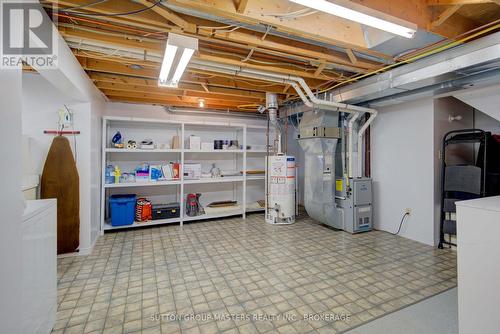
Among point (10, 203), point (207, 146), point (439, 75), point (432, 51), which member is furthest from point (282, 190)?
point (10, 203)

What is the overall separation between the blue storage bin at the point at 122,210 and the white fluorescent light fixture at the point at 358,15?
3.96 metres

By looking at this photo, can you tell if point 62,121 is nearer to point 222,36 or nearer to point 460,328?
point 222,36

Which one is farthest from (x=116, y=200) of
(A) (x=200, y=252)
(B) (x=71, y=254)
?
(A) (x=200, y=252)

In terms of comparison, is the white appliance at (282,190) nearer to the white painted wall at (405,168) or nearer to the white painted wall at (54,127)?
the white painted wall at (405,168)

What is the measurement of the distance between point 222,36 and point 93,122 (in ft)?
7.84

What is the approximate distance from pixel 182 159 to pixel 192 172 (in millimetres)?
359

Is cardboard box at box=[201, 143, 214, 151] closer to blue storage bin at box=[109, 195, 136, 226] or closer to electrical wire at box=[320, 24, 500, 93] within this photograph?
blue storage bin at box=[109, 195, 136, 226]

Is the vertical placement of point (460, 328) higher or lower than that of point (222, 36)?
lower

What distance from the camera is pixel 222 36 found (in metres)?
2.27

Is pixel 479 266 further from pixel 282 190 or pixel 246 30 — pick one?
pixel 282 190

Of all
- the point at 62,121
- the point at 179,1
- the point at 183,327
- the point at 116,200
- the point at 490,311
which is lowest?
the point at 183,327

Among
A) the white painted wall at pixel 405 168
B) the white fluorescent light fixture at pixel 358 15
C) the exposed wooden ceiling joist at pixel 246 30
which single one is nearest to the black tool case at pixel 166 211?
the exposed wooden ceiling joist at pixel 246 30

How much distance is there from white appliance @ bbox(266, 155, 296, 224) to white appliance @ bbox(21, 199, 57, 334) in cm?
346

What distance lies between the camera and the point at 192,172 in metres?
4.79
